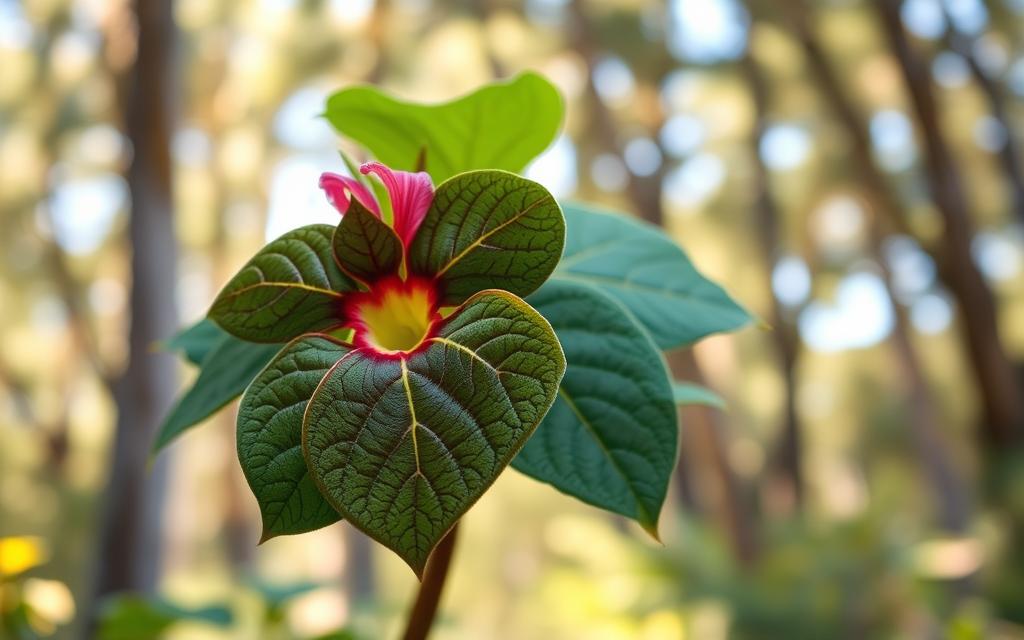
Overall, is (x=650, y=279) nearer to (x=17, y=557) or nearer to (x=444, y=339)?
(x=444, y=339)

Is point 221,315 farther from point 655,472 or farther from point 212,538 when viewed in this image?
point 212,538

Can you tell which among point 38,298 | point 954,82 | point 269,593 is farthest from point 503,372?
point 38,298

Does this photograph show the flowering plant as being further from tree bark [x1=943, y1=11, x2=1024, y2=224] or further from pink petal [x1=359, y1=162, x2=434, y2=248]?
tree bark [x1=943, y1=11, x2=1024, y2=224]

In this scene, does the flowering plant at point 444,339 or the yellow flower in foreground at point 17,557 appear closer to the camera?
the flowering plant at point 444,339

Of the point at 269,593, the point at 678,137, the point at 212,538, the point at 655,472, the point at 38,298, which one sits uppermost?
the point at 655,472

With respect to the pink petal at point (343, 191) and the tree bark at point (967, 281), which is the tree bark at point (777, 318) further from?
the pink petal at point (343, 191)

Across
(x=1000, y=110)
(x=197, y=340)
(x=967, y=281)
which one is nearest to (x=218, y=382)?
(x=197, y=340)

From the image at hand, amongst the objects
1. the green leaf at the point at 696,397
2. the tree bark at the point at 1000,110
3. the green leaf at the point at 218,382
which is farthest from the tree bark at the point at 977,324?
the green leaf at the point at 218,382
